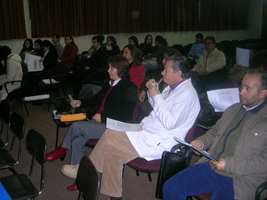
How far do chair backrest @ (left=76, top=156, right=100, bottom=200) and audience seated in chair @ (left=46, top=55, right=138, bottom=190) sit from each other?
3.18ft

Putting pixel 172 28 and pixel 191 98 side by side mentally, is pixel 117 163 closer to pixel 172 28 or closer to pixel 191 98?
pixel 191 98

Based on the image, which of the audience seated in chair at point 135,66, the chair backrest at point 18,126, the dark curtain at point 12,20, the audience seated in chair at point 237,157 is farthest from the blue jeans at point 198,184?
the dark curtain at point 12,20

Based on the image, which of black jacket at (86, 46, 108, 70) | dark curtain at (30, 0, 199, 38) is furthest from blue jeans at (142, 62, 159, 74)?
dark curtain at (30, 0, 199, 38)

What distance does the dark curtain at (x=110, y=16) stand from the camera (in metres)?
7.50

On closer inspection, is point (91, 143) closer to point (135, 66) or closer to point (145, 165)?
point (145, 165)

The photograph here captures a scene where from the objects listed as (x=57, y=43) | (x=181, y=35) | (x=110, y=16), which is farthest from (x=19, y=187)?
(x=181, y=35)

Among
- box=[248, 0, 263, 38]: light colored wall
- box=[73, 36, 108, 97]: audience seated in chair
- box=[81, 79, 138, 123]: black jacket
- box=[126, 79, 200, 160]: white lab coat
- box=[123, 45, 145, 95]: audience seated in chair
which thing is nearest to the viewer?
box=[126, 79, 200, 160]: white lab coat

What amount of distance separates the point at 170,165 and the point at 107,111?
1.04 meters

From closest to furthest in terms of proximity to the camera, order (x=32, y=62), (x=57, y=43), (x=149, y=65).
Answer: (x=32, y=62), (x=149, y=65), (x=57, y=43)

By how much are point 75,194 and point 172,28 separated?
877 cm

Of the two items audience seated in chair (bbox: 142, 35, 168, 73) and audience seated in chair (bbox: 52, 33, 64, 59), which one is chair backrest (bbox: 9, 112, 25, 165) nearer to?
audience seated in chair (bbox: 142, 35, 168, 73)

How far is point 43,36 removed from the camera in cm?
757

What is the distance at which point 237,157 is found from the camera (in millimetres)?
1674

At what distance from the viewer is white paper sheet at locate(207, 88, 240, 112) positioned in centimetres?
247
